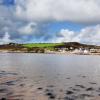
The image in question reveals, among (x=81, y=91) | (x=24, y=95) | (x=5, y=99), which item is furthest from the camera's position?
(x=81, y=91)

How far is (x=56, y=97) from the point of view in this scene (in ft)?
90.5

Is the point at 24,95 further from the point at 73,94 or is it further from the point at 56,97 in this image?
the point at 73,94

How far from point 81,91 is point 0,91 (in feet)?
28.6

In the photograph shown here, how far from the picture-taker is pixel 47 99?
26.6 metres

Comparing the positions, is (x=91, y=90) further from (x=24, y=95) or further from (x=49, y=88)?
(x=24, y=95)

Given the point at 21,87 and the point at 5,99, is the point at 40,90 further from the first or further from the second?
the point at 5,99

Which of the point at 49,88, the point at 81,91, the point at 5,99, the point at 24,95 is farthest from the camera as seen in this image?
the point at 49,88

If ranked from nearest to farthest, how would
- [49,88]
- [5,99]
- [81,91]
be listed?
[5,99] < [81,91] < [49,88]

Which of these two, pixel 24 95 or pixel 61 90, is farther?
pixel 61 90

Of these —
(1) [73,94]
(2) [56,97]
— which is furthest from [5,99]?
(1) [73,94]

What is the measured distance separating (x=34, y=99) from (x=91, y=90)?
8266 millimetres

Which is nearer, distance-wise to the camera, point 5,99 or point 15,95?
point 5,99

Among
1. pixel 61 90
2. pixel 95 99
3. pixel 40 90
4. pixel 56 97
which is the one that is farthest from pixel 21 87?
pixel 95 99

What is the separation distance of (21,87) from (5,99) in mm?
7457
